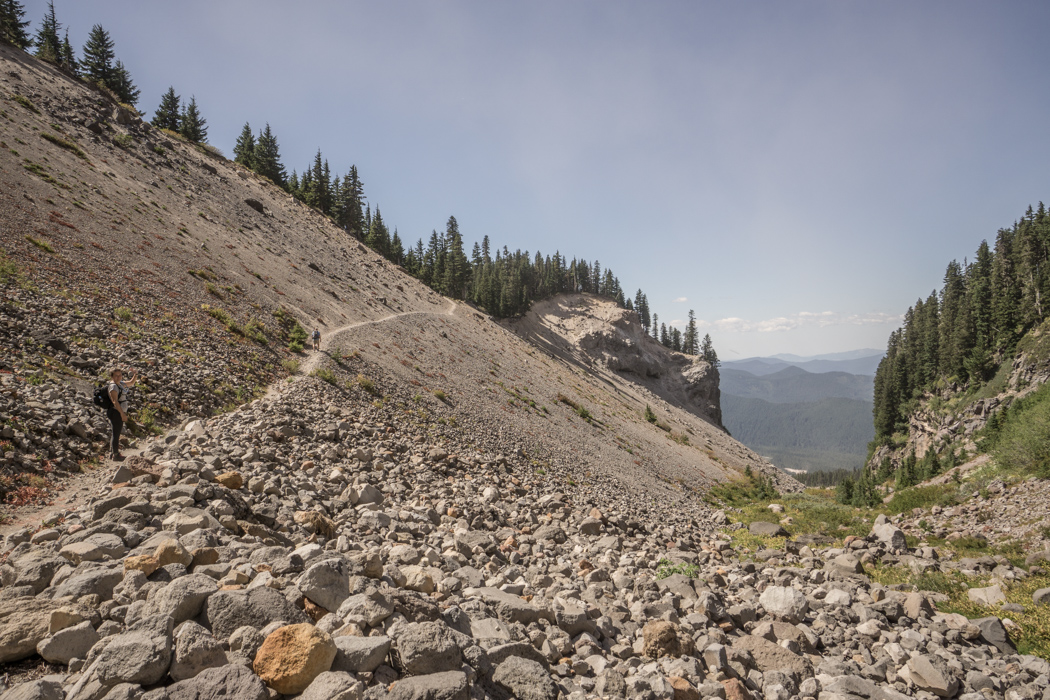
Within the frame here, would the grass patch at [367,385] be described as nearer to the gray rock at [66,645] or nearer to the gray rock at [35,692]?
the gray rock at [66,645]

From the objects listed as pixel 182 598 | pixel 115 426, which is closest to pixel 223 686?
pixel 182 598

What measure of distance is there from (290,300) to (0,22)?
71.3 meters

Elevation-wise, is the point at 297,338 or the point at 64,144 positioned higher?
the point at 64,144

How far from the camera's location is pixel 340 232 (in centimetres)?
8238

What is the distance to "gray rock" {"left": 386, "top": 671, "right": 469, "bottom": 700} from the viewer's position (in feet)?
16.5

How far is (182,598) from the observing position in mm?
5500

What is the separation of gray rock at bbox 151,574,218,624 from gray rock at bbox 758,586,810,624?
41.9 ft

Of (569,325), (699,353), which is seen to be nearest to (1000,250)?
(699,353)

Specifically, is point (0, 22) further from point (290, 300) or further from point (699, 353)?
point (699, 353)

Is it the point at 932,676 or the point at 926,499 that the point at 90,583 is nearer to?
the point at 932,676

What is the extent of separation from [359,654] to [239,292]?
36.7 m

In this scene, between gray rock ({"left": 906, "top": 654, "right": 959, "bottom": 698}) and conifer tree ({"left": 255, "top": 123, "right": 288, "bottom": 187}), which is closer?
gray rock ({"left": 906, "top": 654, "right": 959, "bottom": 698})

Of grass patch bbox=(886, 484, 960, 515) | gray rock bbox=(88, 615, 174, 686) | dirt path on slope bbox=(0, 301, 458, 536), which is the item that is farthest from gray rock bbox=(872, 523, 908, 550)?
dirt path on slope bbox=(0, 301, 458, 536)

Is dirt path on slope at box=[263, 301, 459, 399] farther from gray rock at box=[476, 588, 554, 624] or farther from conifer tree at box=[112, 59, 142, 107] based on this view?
conifer tree at box=[112, 59, 142, 107]
